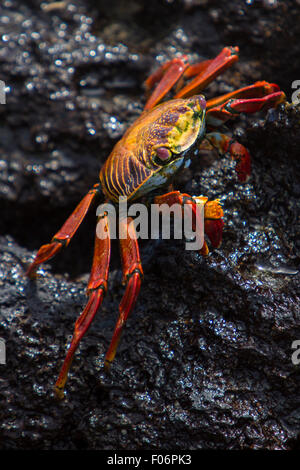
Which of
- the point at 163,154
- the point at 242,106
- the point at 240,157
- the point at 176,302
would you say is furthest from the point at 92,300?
the point at 242,106

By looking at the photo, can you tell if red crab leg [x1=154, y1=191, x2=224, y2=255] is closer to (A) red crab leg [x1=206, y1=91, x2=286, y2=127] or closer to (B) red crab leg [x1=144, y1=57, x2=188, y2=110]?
(A) red crab leg [x1=206, y1=91, x2=286, y2=127]

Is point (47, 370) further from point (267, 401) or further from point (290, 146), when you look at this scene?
point (290, 146)

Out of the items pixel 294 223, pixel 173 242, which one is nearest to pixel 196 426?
pixel 173 242

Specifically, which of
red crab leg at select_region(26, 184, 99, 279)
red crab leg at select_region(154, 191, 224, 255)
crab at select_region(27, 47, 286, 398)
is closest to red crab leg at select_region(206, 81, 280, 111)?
crab at select_region(27, 47, 286, 398)

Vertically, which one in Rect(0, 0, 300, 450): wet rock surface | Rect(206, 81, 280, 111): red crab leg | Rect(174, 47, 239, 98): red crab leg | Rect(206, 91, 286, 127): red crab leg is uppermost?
Rect(174, 47, 239, 98): red crab leg

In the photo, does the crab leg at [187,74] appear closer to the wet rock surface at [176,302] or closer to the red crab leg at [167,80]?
the red crab leg at [167,80]

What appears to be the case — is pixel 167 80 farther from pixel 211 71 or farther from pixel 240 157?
pixel 240 157
